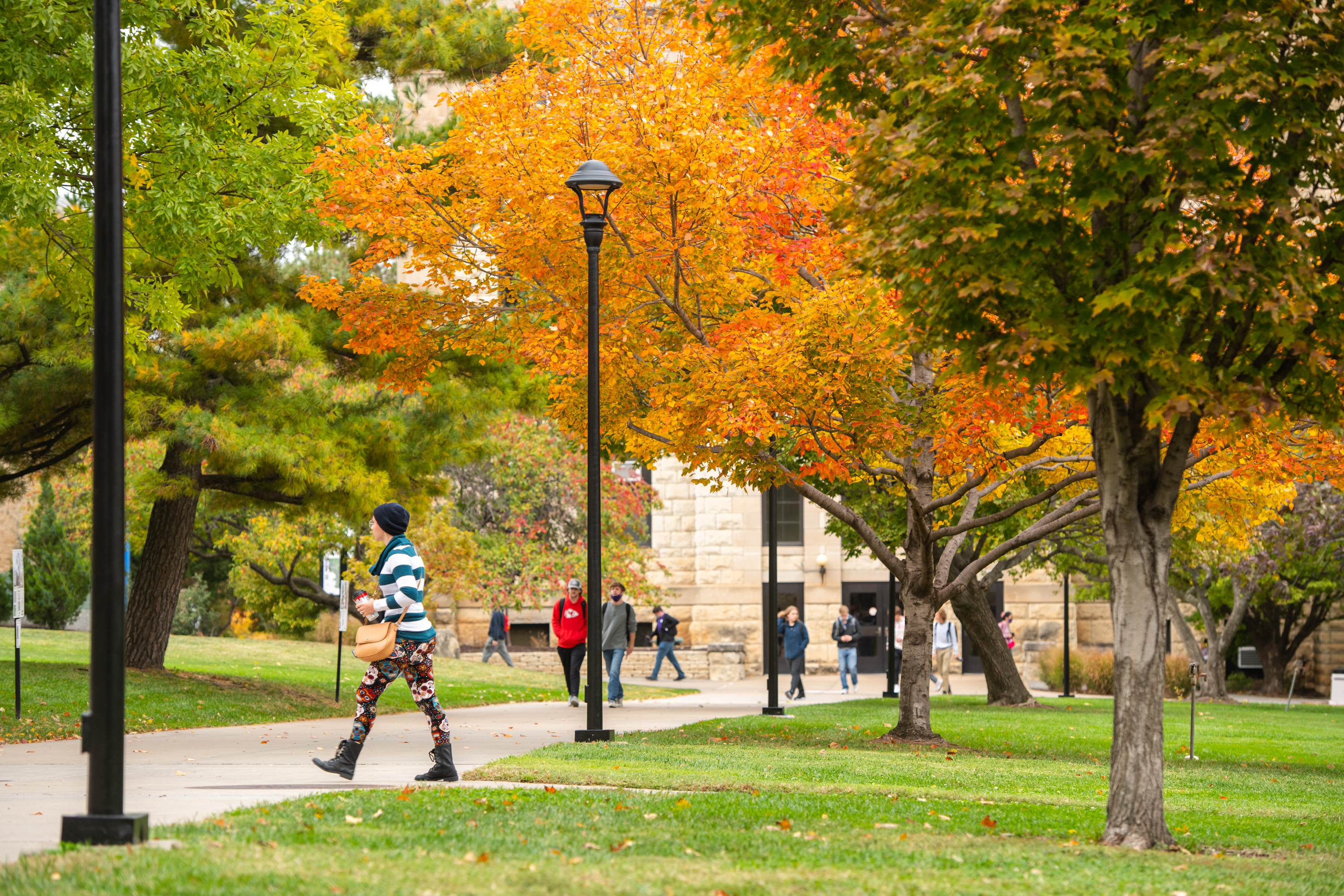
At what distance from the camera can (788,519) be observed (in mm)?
37438

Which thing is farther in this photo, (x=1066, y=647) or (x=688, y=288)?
(x=1066, y=647)

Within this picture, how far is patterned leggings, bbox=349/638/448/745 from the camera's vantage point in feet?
30.0

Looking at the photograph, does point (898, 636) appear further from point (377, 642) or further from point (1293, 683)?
point (377, 642)

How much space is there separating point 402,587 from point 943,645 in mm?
19611

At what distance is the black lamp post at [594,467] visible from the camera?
12891 millimetres

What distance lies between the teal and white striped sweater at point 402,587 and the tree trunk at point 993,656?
16.1 metres

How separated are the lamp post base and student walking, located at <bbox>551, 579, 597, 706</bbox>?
12.6 metres

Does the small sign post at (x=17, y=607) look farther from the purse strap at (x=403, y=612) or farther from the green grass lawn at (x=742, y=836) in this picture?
the purse strap at (x=403, y=612)

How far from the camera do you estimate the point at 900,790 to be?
32.3 ft

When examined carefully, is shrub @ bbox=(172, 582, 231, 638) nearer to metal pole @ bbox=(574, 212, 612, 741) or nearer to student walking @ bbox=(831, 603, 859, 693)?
student walking @ bbox=(831, 603, 859, 693)

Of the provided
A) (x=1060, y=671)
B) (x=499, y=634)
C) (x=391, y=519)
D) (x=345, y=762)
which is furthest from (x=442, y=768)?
(x=1060, y=671)

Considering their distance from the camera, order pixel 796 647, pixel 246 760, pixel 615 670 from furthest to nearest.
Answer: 1. pixel 796 647
2. pixel 615 670
3. pixel 246 760

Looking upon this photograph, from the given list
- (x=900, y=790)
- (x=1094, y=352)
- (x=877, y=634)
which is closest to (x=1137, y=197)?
(x=1094, y=352)

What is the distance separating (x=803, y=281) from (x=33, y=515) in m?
27.6
